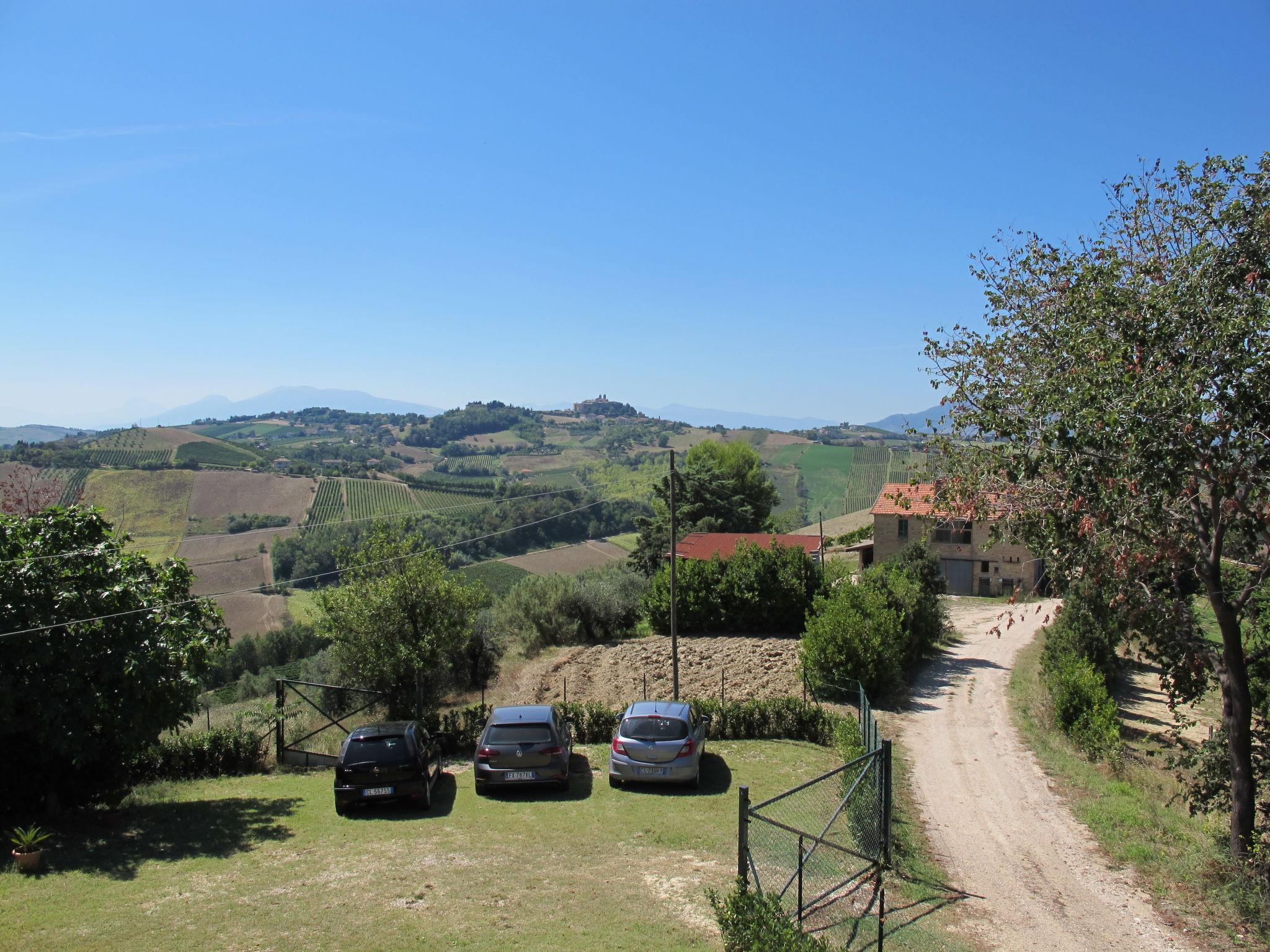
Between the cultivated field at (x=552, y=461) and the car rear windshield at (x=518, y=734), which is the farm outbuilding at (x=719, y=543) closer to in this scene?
the car rear windshield at (x=518, y=734)

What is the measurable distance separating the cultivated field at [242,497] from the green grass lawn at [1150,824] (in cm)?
7031

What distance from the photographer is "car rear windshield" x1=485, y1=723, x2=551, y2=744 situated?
1323 cm

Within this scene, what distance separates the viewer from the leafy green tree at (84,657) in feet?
38.2

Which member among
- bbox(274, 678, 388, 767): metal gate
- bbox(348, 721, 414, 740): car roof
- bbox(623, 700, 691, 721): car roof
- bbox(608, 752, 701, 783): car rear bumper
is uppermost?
bbox(348, 721, 414, 740): car roof

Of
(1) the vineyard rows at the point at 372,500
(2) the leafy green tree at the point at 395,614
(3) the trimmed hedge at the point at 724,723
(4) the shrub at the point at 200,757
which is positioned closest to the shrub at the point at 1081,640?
(3) the trimmed hedge at the point at 724,723

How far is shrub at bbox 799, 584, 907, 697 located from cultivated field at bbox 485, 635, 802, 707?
1.58m

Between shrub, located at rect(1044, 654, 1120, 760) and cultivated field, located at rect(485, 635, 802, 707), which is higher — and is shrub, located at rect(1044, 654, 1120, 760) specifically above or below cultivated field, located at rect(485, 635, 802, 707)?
above

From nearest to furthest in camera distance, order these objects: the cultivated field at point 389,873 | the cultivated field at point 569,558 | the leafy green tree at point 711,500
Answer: the cultivated field at point 389,873 < the leafy green tree at point 711,500 < the cultivated field at point 569,558

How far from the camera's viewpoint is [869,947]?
7.65 m

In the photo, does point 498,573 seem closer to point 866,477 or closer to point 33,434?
point 866,477

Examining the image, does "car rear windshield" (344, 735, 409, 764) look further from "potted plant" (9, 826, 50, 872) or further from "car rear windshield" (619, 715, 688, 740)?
"potted plant" (9, 826, 50, 872)

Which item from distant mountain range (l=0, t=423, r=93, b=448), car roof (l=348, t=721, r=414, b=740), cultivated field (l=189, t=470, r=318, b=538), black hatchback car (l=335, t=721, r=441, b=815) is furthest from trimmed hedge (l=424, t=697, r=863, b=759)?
distant mountain range (l=0, t=423, r=93, b=448)

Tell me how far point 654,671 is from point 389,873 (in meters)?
17.9

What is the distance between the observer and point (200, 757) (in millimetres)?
15820
